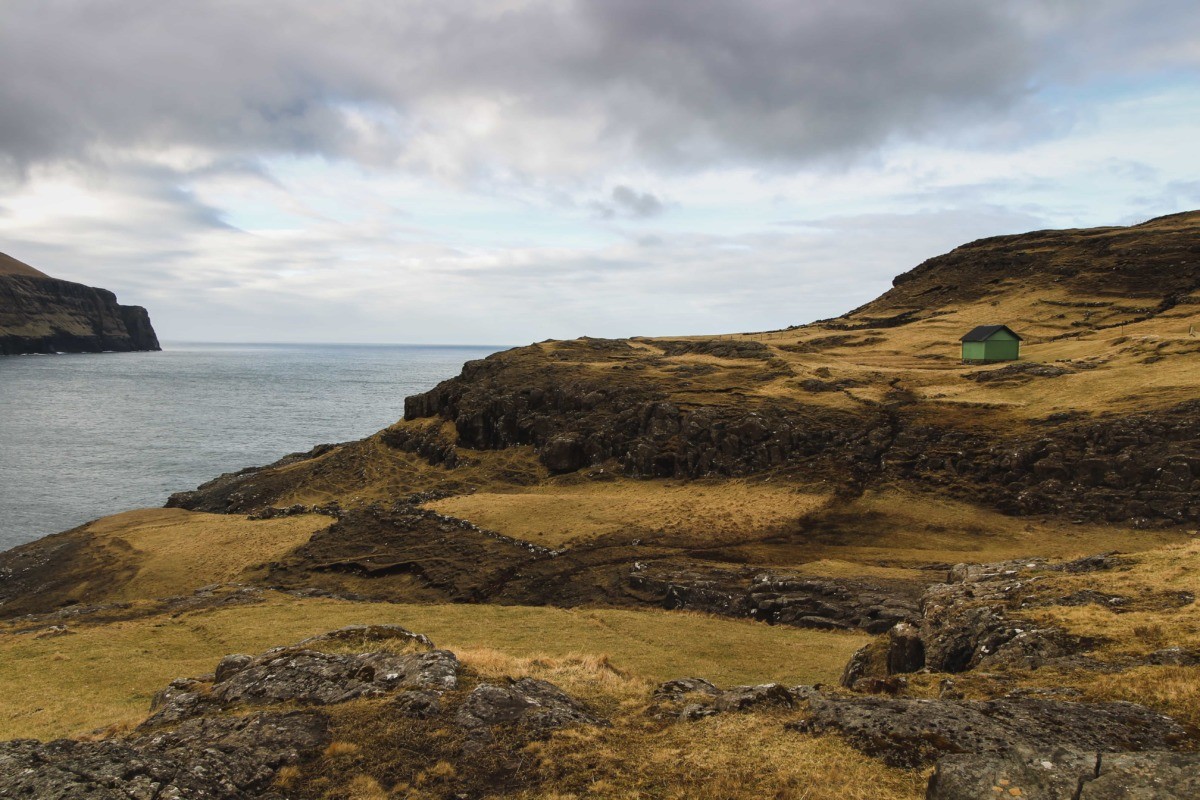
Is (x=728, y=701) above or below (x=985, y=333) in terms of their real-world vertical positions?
below

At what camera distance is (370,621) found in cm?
3238

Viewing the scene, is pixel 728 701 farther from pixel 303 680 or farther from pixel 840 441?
Answer: pixel 840 441

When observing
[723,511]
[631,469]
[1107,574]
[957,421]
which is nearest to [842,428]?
[957,421]

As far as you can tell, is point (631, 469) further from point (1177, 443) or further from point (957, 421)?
point (1177, 443)

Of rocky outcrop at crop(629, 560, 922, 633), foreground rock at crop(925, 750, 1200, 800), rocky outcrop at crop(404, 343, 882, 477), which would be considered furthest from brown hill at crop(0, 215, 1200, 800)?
rocky outcrop at crop(404, 343, 882, 477)

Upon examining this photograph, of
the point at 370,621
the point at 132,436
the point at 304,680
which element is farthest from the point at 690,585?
the point at 132,436

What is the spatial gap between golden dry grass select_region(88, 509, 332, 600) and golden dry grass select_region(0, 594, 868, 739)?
1152 centimetres

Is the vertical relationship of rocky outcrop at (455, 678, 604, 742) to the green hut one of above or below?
below

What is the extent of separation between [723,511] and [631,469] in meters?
11.7

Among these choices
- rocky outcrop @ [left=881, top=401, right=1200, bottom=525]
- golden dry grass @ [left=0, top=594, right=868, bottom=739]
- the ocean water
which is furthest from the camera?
the ocean water

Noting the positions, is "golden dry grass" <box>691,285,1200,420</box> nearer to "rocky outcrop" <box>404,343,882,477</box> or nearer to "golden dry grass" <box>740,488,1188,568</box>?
"rocky outcrop" <box>404,343,882,477</box>

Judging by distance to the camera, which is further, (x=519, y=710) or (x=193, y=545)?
(x=193, y=545)

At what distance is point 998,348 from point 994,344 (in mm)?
729

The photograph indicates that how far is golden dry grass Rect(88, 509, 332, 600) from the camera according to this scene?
1726 inches
